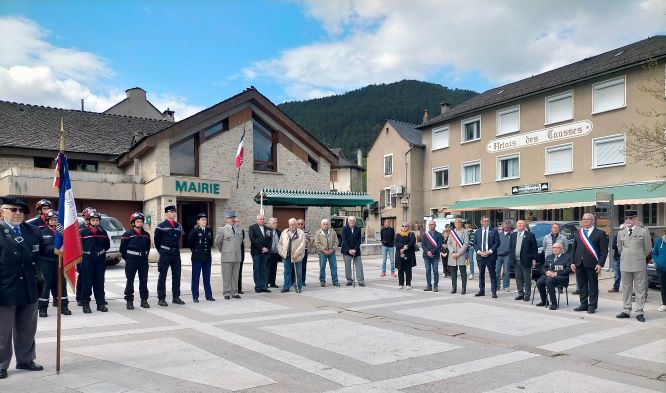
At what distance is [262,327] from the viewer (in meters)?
8.51

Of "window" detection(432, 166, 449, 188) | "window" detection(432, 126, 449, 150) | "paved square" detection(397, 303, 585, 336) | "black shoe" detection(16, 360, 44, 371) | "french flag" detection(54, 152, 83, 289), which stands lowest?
"paved square" detection(397, 303, 585, 336)

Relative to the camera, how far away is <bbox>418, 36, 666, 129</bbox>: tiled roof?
85.7 feet

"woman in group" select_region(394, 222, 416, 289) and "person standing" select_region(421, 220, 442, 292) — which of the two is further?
"woman in group" select_region(394, 222, 416, 289)

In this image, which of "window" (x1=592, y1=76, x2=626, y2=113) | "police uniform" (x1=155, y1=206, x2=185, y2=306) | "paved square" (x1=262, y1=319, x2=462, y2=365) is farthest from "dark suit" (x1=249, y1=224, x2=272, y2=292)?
"window" (x1=592, y1=76, x2=626, y2=113)

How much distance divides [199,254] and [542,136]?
82.6 ft

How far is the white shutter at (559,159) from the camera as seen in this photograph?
29.3 meters

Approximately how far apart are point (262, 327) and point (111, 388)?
340 centimetres

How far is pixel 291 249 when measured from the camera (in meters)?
12.7

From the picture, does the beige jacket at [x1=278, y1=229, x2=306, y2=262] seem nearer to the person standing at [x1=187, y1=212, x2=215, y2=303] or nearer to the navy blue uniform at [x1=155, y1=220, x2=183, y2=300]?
the person standing at [x1=187, y1=212, x2=215, y2=303]

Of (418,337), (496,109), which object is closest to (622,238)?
(418,337)

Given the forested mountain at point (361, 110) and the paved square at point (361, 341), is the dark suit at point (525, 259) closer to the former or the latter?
the paved square at point (361, 341)

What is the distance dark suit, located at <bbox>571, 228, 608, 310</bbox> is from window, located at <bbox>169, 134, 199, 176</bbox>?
19513 millimetres

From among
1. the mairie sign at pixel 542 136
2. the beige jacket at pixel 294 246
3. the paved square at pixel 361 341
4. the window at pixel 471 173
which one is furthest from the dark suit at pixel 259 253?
the window at pixel 471 173

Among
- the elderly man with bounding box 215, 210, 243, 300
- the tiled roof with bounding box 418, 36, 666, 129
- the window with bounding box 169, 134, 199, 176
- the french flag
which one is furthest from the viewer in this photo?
the tiled roof with bounding box 418, 36, 666, 129
